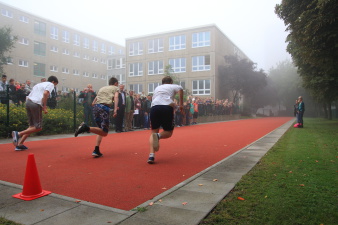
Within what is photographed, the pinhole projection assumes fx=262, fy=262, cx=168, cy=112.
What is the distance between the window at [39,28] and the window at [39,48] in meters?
1.74

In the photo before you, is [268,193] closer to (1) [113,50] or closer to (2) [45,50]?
(2) [45,50]

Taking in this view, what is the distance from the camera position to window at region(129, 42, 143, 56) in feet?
153

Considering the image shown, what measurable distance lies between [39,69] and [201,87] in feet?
86.2

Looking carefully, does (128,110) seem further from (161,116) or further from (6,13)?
(6,13)

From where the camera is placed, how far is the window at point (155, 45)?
45031 millimetres

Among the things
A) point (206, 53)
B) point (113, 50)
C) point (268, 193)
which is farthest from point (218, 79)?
point (268, 193)

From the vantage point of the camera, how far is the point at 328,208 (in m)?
2.79

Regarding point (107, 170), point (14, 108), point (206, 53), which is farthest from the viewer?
point (206, 53)

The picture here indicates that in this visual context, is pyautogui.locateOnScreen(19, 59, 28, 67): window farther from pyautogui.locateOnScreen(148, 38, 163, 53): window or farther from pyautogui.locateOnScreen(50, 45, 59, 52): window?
pyautogui.locateOnScreen(148, 38, 163, 53): window

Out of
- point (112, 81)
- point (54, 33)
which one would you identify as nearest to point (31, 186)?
point (112, 81)

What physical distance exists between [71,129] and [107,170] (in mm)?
7929

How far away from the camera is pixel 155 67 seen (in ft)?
149

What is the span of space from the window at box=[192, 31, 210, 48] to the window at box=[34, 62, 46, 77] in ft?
81.4

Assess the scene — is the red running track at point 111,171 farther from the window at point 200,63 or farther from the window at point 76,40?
the window at point 76,40
